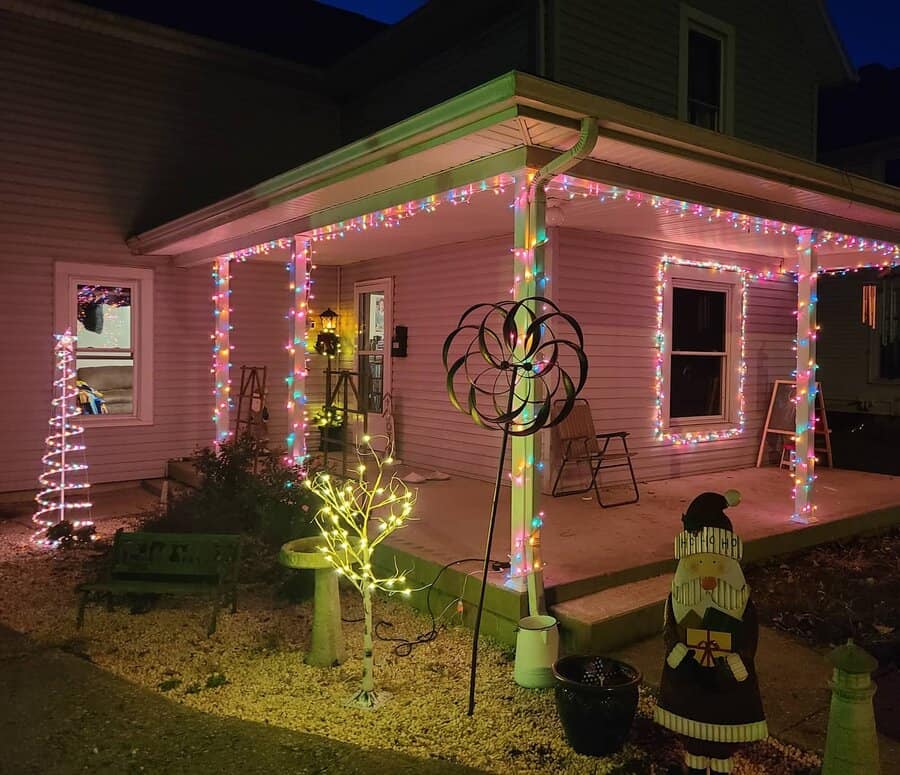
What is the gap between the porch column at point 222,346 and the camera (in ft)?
28.8

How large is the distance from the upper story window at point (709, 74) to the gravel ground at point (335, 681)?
7.09 m

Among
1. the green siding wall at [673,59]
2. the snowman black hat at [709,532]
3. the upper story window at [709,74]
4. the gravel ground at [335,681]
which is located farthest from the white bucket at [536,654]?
the upper story window at [709,74]

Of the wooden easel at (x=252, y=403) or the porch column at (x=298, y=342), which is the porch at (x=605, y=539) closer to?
the porch column at (x=298, y=342)

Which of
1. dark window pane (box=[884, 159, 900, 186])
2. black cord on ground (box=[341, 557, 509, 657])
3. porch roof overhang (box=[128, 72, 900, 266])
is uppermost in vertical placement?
dark window pane (box=[884, 159, 900, 186])

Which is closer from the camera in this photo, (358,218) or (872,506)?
(358,218)

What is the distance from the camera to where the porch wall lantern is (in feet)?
31.7

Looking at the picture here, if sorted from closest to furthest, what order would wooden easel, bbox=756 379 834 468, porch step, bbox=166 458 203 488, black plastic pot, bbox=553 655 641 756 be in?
1. black plastic pot, bbox=553 655 641 756
2. porch step, bbox=166 458 203 488
3. wooden easel, bbox=756 379 834 468

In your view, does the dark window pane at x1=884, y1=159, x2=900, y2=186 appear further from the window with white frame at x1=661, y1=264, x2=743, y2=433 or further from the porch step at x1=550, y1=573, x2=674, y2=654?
the porch step at x1=550, y1=573, x2=674, y2=654

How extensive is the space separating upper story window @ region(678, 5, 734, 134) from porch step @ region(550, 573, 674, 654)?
21.1 ft

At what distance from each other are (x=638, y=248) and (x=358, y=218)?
307 cm

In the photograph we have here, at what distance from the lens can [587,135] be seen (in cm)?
396

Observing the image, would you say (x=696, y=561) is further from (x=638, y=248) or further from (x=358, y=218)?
(x=638, y=248)

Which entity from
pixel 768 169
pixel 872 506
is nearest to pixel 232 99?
pixel 768 169

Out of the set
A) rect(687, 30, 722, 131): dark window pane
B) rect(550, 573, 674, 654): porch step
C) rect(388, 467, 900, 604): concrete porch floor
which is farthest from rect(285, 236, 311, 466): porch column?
rect(687, 30, 722, 131): dark window pane
